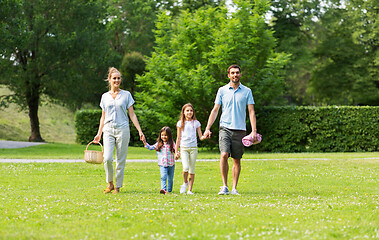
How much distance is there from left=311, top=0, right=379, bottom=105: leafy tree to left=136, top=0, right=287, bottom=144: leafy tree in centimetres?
1974

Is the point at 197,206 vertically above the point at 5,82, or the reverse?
the point at 5,82

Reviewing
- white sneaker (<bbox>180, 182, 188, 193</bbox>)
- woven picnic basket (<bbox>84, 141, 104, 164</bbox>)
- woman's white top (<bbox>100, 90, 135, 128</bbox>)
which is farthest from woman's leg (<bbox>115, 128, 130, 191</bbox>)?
white sneaker (<bbox>180, 182, 188, 193</bbox>)


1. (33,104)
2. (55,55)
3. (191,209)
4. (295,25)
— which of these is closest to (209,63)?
(55,55)

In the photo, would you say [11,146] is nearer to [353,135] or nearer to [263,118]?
[263,118]

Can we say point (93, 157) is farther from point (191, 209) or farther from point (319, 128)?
point (319, 128)

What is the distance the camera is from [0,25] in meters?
27.8

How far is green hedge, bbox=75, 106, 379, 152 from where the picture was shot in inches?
1088

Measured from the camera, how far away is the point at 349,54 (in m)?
46.7

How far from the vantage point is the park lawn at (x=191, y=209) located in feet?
18.2

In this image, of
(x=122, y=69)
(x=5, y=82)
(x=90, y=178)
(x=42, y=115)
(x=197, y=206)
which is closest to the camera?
(x=197, y=206)

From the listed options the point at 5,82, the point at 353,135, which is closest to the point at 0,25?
the point at 5,82

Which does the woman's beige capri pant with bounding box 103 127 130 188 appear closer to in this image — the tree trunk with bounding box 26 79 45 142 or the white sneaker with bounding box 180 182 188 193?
the white sneaker with bounding box 180 182 188 193

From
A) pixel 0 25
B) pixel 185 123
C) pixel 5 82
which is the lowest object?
pixel 185 123

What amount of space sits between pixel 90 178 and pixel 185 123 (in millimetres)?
4443
